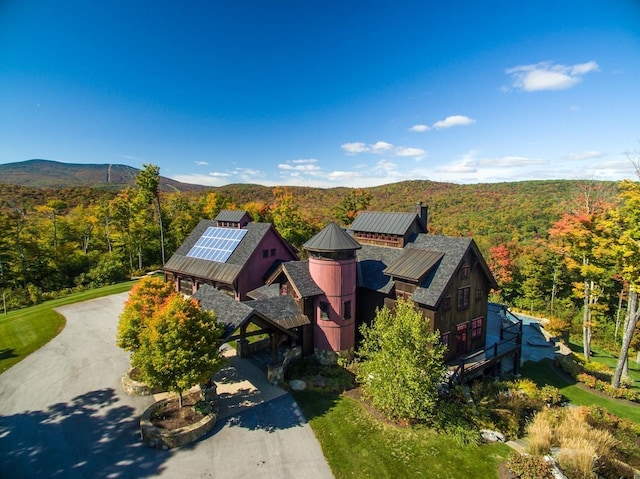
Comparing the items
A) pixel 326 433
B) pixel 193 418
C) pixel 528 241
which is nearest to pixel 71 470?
pixel 193 418

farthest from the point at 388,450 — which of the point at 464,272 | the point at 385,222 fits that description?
the point at 385,222

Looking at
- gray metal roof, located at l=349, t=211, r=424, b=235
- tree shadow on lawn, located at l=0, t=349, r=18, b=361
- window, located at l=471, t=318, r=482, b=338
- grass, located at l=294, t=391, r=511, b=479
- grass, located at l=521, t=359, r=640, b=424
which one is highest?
gray metal roof, located at l=349, t=211, r=424, b=235

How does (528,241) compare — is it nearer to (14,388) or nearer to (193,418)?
(193,418)

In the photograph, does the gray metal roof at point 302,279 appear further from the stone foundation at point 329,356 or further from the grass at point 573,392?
the grass at point 573,392

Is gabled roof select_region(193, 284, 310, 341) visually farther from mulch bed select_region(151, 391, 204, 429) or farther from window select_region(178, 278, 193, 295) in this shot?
window select_region(178, 278, 193, 295)

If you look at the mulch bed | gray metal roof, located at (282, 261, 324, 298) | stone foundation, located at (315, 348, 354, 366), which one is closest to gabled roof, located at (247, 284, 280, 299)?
gray metal roof, located at (282, 261, 324, 298)

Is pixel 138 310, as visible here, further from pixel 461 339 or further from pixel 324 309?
pixel 461 339

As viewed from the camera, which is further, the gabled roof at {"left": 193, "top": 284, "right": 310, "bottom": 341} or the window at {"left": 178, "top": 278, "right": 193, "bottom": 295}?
the window at {"left": 178, "top": 278, "right": 193, "bottom": 295}
